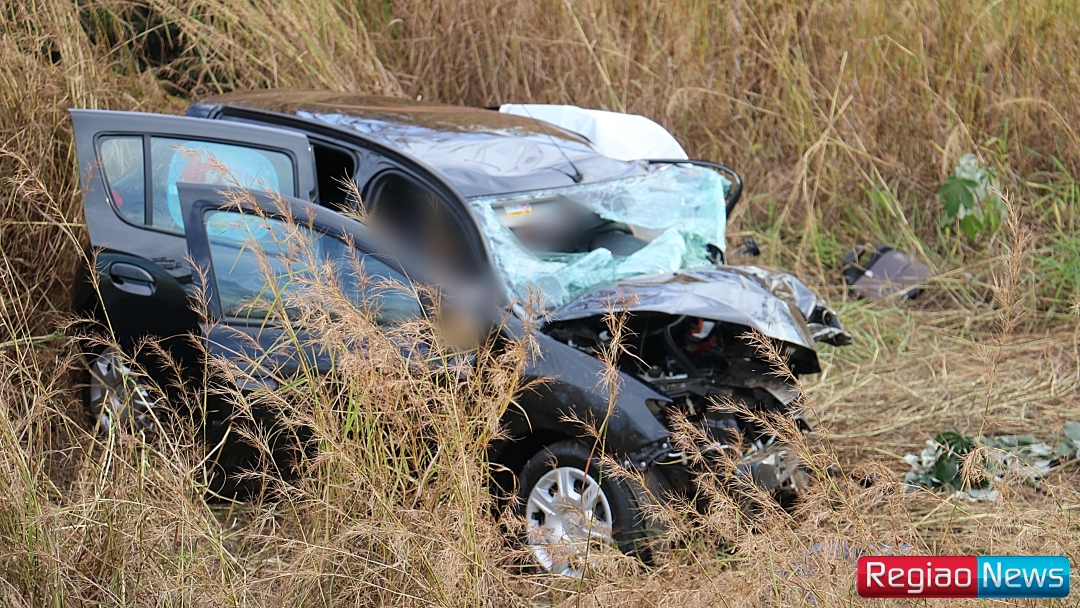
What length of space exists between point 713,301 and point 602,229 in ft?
3.27

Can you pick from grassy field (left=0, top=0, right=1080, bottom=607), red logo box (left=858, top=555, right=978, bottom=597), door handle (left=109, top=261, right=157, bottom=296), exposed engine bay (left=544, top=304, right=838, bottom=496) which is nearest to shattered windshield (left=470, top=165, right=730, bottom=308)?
exposed engine bay (left=544, top=304, right=838, bottom=496)

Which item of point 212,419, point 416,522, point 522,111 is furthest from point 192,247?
point 522,111

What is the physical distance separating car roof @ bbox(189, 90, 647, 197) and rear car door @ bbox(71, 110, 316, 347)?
1.22ft

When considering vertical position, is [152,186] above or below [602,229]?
above

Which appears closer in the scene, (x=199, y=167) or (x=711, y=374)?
(x=711, y=374)

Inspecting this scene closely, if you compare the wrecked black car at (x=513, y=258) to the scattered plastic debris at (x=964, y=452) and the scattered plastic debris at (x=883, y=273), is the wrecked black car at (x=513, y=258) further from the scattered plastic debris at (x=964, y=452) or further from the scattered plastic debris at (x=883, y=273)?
the scattered plastic debris at (x=883, y=273)

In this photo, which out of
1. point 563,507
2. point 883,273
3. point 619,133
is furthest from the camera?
point 883,273

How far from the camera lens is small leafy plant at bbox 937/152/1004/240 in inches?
254

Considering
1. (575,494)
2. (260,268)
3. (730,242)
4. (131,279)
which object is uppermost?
(260,268)

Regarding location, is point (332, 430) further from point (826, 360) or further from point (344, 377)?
point (826, 360)

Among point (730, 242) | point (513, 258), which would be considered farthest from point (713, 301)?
point (730, 242)

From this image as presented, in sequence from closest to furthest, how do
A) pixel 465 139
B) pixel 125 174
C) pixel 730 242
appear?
pixel 125 174
pixel 465 139
pixel 730 242

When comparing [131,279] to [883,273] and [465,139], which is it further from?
[883,273]

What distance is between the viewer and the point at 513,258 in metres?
3.56
